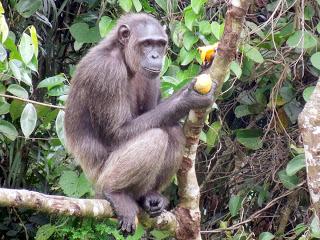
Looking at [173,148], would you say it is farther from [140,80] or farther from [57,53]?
[57,53]

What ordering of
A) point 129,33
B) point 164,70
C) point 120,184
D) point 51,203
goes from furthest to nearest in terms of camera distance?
point 164,70, point 129,33, point 120,184, point 51,203

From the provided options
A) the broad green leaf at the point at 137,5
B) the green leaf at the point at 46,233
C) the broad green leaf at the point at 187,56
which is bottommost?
the green leaf at the point at 46,233

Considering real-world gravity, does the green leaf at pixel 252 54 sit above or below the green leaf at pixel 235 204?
above

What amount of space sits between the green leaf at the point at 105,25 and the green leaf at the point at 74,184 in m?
1.16

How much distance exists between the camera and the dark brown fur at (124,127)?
4836 mm

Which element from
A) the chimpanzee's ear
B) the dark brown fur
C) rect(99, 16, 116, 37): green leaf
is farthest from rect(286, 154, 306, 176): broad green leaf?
rect(99, 16, 116, 37): green leaf

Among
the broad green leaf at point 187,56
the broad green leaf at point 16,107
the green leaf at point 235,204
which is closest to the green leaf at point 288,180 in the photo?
the green leaf at point 235,204

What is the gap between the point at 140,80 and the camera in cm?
549

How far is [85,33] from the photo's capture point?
6.59 m

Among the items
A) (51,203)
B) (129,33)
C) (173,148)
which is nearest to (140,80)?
(129,33)

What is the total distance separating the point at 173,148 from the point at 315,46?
1.73 meters

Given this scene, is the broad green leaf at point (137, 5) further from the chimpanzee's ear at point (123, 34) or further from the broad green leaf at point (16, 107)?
the broad green leaf at point (16, 107)

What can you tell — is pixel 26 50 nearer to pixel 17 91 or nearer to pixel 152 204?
pixel 17 91

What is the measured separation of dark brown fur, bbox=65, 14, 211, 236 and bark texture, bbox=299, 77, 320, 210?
62 centimetres
